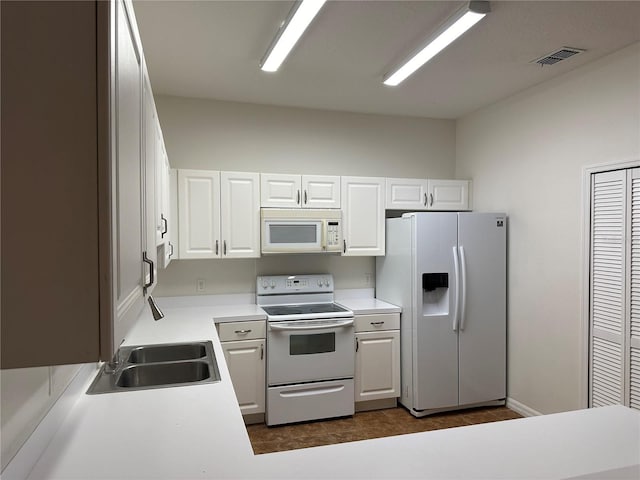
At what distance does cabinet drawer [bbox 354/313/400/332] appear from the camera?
3.68m

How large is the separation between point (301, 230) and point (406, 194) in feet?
3.55

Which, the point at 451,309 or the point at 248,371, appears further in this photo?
the point at 451,309

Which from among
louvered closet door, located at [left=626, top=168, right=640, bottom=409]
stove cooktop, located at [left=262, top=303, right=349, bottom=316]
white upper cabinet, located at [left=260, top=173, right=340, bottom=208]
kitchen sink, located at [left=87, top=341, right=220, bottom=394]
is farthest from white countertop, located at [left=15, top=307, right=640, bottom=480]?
white upper cabinet, located at [left=260, top=173, right=340, bottom=208]

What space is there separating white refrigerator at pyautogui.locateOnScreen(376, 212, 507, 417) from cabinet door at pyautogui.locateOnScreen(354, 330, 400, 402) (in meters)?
0.07

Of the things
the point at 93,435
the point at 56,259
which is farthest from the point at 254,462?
the point at 56,259

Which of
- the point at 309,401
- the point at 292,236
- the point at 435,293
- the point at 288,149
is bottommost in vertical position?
the point at 309,401

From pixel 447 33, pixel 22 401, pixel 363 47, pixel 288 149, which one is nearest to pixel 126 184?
pixel 22 401

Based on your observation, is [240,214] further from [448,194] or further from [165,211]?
[448,194]

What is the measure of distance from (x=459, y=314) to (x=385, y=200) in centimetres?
120

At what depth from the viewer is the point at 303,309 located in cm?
375

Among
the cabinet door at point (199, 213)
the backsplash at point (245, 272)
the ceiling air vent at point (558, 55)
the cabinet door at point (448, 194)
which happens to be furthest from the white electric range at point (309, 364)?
the ceiling air vent at point (558, 55)

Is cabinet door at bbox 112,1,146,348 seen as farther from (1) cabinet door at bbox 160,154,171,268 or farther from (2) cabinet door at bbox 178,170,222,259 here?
(2) cabinet door at bbox 178,170,222,259

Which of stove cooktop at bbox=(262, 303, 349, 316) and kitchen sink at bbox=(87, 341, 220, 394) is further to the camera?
stove cooktop at bbox=(262, 303, 349, 316)

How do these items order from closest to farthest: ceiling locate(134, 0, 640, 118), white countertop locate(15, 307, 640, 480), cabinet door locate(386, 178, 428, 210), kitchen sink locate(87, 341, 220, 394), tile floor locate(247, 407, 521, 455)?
white countertop locate(15, 307, 640, 480) → kitchen sink locate(87, 341, 220, 394) → ceiling locate(134, 0, 640, 118) → tile floor locate(247, 407, 521, 455) → cabinet door locate(386, 178, 428, 210)
